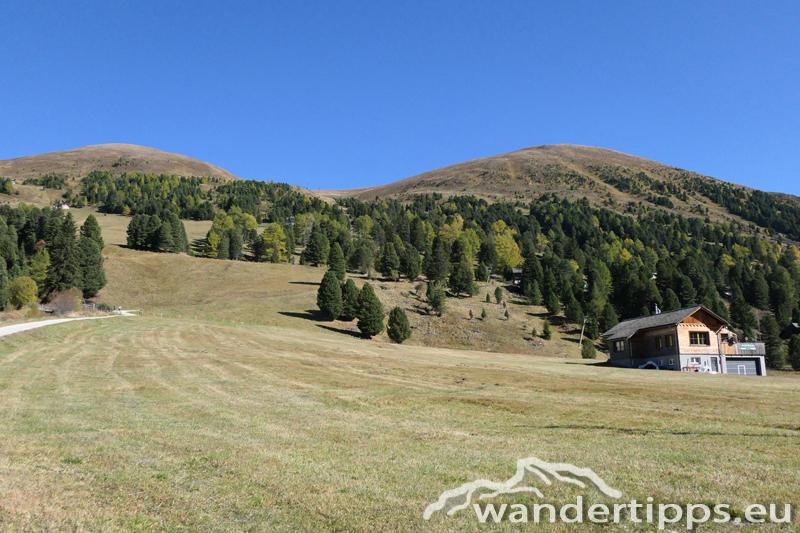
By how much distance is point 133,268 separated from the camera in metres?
104

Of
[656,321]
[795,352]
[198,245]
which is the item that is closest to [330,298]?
[656,321]

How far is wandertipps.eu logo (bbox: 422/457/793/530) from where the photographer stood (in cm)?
710

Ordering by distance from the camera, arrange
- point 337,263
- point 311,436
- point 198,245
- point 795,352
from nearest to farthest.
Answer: point 311,436 < point 795,352 < point 337,263 < point 198,245

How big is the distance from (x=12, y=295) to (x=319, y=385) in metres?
72.1

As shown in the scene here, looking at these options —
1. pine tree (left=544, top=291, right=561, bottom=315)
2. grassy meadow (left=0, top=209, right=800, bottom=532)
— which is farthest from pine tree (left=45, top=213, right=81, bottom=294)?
pine tree (left=544, top=291, right=561, bottom=315)

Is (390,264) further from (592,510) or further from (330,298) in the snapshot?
(592,510)

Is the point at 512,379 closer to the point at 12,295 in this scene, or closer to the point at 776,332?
the point at 12,295

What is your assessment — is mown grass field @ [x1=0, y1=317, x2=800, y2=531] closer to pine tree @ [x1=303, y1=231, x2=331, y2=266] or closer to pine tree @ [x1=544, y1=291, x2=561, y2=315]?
pine tree @ [x1=544, y1=291, x2=561, y2=315]

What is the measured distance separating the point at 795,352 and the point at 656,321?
57.9m

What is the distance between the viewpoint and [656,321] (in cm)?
5856

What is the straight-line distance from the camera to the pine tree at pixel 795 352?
91875 millimetres

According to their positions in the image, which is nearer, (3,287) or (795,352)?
(3,287)

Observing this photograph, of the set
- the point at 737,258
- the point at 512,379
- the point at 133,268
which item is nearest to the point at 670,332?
the point at 512,379

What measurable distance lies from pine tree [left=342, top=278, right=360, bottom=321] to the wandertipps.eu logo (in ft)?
226
